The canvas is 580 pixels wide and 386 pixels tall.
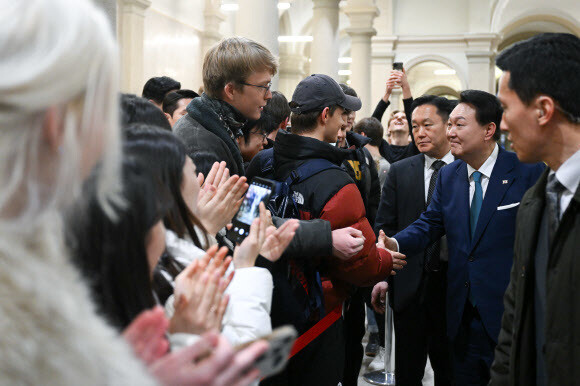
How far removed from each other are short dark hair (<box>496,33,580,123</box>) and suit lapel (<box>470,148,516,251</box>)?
1281 millimetres

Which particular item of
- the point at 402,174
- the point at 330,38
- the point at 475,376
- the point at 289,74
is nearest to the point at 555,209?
the point at 475,376

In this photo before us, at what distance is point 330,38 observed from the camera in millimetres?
10414

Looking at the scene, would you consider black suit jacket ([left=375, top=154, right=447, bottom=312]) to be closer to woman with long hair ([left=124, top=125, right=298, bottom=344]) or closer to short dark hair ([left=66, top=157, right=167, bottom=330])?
woman with long hair ([left=124, top=125, right=298, bottom=344])

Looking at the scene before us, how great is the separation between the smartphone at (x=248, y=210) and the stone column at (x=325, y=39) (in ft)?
27.3

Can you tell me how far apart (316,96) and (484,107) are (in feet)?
4.39

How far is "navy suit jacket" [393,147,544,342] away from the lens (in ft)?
10.7

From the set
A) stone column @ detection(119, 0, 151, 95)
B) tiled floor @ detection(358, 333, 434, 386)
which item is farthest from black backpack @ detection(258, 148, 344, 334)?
stone column @ detection(119, 0, 151, 95)

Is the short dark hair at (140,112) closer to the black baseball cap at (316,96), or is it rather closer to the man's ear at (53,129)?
the man's ear at (53,129)

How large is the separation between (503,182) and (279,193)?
1.38 meters

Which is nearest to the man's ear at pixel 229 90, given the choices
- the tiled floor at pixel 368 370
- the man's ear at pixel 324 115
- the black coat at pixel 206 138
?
the black coat at pixel 206 138

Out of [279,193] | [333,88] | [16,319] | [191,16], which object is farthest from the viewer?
[191,16]

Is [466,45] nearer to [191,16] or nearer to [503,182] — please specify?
[191,16]

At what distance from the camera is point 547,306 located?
6.37ft

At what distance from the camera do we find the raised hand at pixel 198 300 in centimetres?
134
